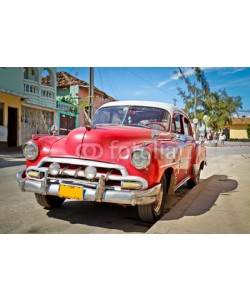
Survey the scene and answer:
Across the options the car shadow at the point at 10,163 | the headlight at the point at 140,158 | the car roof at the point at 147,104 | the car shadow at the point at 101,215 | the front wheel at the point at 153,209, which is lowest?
the car shadow at the point at 101,215

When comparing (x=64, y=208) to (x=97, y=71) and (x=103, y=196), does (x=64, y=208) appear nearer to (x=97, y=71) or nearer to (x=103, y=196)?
(x=103, y=196)

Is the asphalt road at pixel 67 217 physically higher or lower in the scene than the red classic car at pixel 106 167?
lower

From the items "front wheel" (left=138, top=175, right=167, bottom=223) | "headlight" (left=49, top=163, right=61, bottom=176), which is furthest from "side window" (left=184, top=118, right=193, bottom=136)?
"headlight" (left=49, top=163, right=61, bottom=176)

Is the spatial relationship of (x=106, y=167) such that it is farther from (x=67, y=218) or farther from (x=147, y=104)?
(x=147, y=104)

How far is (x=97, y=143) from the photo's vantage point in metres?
2.81

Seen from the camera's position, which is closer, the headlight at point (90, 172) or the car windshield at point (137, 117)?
the headlight at point (90, 172)

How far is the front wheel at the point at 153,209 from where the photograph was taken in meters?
2.93

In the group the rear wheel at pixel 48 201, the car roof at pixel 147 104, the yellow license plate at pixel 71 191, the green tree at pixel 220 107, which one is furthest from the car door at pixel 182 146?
the rear wheel at pixel 48 201

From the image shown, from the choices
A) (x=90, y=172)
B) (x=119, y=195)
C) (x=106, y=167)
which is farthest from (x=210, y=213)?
(x=90, y=172)

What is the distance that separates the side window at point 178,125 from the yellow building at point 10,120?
3.04 metres

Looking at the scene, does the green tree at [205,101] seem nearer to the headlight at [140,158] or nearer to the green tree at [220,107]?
the green tree at [220,107]

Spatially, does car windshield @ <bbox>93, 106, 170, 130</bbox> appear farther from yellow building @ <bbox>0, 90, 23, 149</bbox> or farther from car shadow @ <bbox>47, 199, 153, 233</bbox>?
yellow building @ <bbox>0, 90, 23, 149</bbox>

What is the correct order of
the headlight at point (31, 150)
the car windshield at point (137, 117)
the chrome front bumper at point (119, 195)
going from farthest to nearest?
the car windshield at point (137, 117), the headlight at point (31, 150), the chrome front bumper at point (119, 195)
